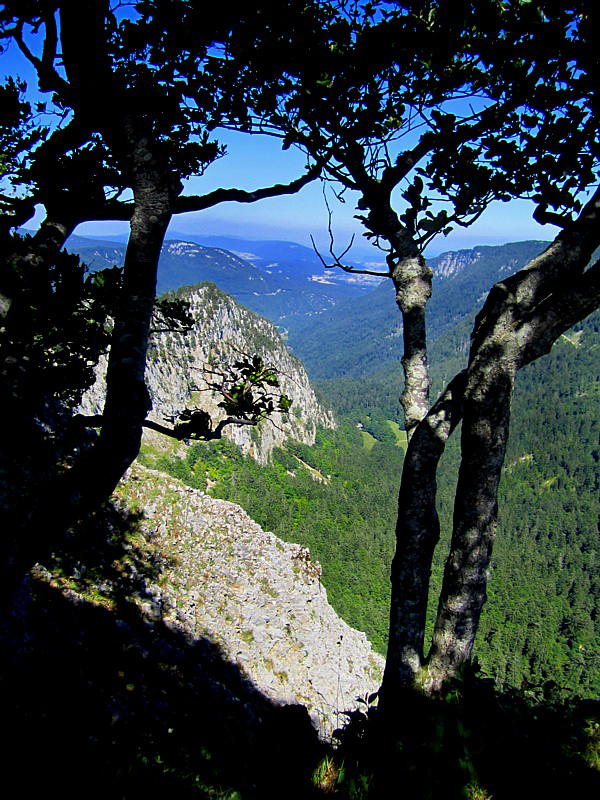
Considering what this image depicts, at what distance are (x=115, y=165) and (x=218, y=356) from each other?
88.2m

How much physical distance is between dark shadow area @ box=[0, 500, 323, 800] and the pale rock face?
1.38 metres

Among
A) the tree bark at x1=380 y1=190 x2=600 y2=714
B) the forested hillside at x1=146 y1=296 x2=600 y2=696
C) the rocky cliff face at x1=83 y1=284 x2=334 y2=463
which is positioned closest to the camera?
the tree bark at x1=380 y1=190 x2=600 y2=714

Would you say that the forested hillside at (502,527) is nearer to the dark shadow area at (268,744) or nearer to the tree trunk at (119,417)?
the dark shadow area at (268,744)

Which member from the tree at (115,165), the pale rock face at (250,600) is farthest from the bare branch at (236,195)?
the pale rock face at (250,600)

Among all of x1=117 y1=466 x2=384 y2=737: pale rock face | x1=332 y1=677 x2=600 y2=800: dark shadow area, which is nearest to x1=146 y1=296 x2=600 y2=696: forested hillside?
x1=117 y1=466 x2=384 y2=737: pale rock face

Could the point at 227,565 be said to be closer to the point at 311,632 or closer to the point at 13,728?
the point at 311,632

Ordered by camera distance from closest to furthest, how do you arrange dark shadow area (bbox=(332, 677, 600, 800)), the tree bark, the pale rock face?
dark shadow area (bbox=(332, 677, 600, 800)), the tree bark, the pale rock face

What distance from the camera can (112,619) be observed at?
9133mm

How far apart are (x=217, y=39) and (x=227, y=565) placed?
1599 centimetres

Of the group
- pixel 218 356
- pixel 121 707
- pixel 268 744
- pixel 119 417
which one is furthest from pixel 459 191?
pixel 218 356

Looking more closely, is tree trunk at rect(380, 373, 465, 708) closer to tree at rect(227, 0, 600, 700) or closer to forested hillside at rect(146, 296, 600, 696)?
tree at rect(227, 0, 600, 700)

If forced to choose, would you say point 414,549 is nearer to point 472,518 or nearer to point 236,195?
point 472,518

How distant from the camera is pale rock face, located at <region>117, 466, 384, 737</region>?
13.0 m

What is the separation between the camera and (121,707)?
6094mm
